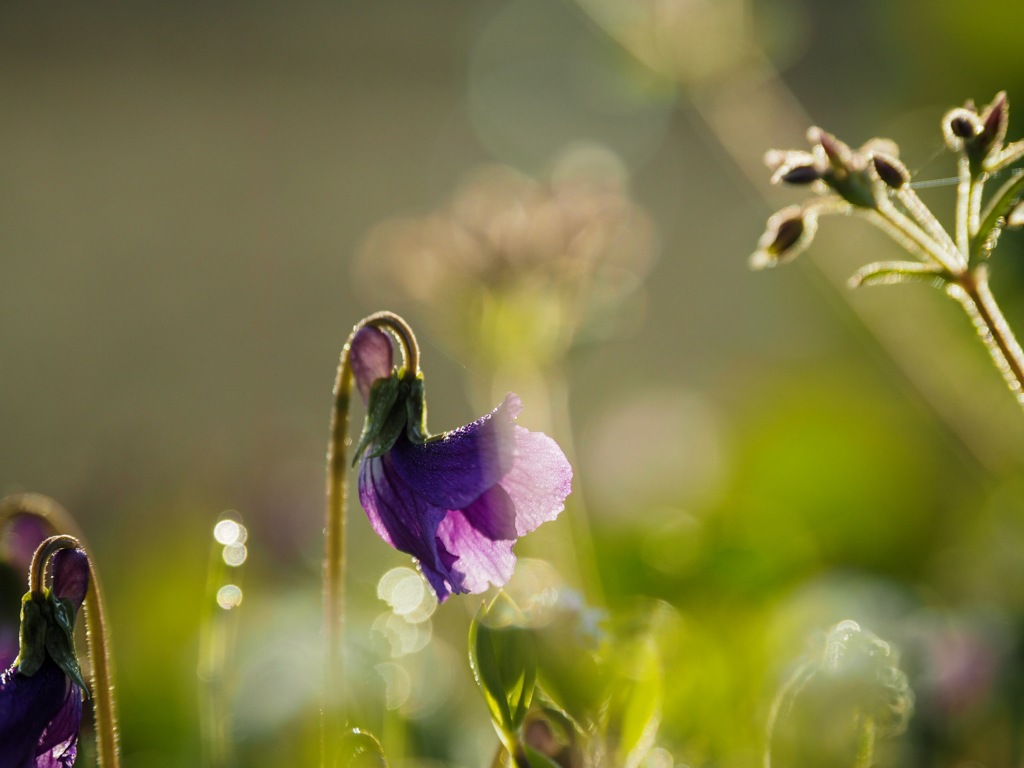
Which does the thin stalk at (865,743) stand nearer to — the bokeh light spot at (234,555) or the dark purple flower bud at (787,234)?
the dark purple flower bud at (787,234)

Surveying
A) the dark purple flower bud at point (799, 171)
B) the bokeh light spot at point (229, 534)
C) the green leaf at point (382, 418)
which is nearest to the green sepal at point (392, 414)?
the green leaf at point (382, 418)

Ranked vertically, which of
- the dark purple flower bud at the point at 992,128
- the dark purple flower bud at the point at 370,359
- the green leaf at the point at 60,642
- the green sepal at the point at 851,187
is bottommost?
the dark purple flower bud at the point at 992,128

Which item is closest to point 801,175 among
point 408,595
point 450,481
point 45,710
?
point 450,481

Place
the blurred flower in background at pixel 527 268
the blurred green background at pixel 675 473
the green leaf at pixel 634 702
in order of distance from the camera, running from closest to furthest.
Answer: the green leaf at pixel 634 702
the blurred green background at pixel 675 473
the blurred flower in background at pixel 527 268

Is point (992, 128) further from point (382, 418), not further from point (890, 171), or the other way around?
point (382, 418)

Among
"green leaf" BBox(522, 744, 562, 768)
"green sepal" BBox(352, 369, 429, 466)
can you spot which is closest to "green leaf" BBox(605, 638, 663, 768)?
"green leaf" BBox(522, 744, 562, 768)

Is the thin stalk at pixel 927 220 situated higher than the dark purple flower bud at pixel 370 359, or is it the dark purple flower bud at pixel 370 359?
the dark purple flower bud at pixel 370 359
